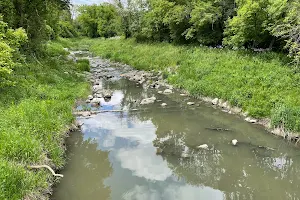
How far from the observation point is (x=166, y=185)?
29.2 ft

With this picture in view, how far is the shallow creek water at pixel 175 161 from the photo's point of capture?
857cm

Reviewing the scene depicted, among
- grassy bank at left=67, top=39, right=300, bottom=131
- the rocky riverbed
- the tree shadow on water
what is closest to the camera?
the tree shadow on water

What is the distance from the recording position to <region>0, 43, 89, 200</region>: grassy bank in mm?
6742

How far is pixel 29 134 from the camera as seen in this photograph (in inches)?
355

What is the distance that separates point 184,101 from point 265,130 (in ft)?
20.7

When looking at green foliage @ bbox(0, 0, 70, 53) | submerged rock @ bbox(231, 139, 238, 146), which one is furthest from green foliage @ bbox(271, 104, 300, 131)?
green foliage @ bbox(0, 0, 70, 53)

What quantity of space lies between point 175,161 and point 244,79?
8866 millimetres

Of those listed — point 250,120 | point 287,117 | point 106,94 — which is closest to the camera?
point 287,117

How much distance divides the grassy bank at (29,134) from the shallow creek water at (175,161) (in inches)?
32.9

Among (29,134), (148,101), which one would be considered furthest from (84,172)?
(148,101)

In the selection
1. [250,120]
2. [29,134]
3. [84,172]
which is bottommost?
[84,172]

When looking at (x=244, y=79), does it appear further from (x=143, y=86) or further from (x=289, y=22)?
(x=143, y=86)

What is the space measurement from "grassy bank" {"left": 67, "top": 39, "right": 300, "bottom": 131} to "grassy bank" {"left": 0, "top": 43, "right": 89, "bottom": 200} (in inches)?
357

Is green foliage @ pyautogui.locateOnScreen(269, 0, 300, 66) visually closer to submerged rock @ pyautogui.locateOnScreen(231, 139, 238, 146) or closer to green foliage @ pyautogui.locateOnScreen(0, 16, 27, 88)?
submerged rock @ pyautogui.locateOnScreen(231, 139, 238, 146)
